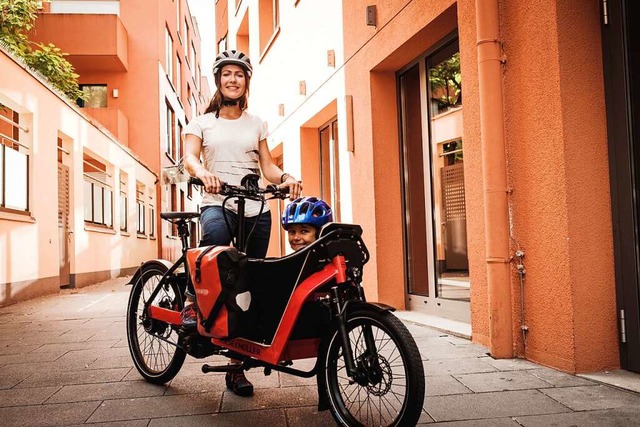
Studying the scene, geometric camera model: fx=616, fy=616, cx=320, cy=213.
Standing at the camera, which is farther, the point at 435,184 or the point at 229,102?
the point at 435,184

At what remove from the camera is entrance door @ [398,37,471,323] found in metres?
5.81

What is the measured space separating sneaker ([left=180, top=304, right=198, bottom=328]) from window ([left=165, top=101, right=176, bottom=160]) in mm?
22608

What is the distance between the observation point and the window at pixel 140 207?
20.0 meters

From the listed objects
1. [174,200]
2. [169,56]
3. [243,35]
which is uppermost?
[169,56]

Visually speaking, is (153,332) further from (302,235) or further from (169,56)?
(169,56)

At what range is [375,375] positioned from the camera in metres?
2.65

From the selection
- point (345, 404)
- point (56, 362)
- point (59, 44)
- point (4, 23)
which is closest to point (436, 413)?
point (345, 404)

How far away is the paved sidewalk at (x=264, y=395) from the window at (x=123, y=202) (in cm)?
1224

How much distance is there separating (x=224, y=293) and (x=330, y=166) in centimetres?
646

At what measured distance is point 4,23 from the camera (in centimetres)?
1537

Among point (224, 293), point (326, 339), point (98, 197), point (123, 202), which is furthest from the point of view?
point (123, 202)

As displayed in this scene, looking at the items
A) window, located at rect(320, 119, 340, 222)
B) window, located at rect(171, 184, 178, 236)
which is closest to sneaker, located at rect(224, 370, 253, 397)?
window, located at rect(320, 119, 340, 222)

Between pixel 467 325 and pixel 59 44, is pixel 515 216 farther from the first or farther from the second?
pixel 59 44

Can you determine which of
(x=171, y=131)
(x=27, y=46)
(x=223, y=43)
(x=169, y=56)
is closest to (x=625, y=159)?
(x=27, y=46)
